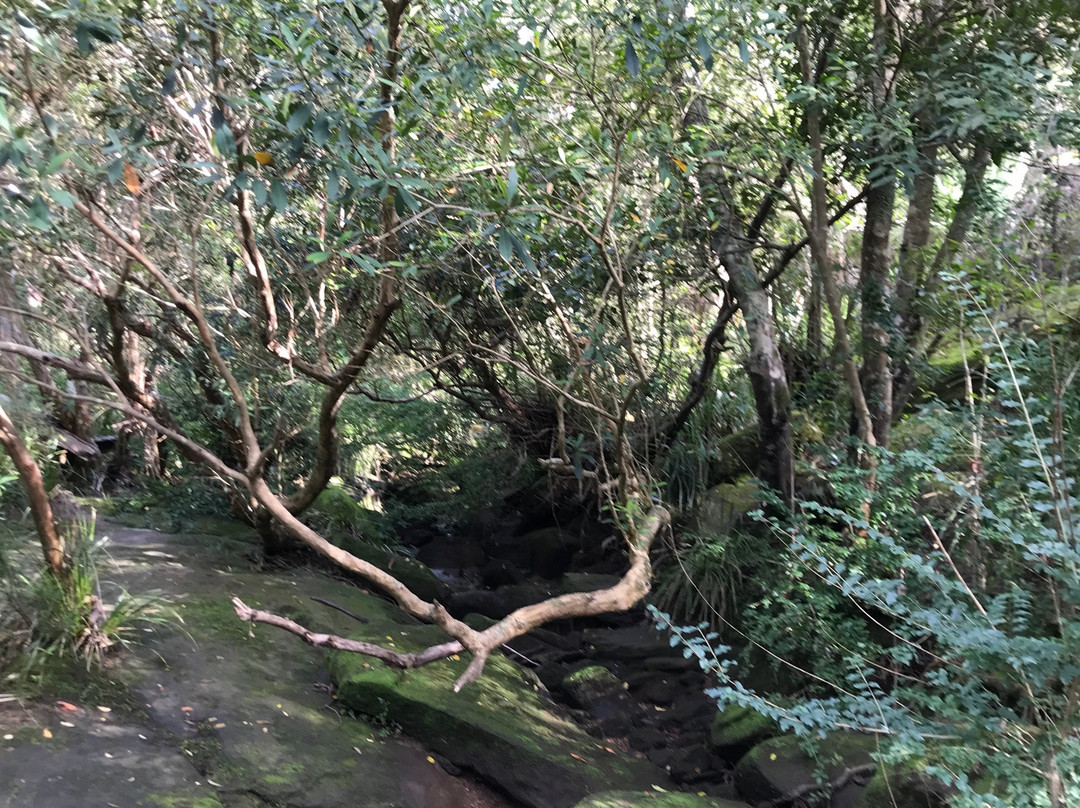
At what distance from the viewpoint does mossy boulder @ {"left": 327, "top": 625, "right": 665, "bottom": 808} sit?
4090mm

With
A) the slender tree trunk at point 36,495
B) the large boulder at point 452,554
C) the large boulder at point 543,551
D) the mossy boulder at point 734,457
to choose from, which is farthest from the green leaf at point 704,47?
the large boulder at point 452,554

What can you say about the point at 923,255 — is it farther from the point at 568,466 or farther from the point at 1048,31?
the point at 568,466

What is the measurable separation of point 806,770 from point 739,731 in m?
0.66

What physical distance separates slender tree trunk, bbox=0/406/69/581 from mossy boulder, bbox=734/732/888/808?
370cm

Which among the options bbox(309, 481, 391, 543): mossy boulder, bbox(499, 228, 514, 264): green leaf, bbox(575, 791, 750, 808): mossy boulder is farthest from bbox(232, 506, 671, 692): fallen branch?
bbox(309, 481, 391, 543): mossy boulder

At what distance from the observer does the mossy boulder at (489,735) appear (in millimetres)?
4090

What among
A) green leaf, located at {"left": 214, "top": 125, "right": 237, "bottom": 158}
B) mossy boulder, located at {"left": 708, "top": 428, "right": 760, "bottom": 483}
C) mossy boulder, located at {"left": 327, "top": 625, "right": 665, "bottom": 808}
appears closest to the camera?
green leaf, located at {"left": 214, "top": 125, "right": 237, "bottom": 158}

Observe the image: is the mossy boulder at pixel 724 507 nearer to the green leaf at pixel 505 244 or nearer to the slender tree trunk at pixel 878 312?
the slender tree trunk at pixel 878 312

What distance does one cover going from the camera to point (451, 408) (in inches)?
344

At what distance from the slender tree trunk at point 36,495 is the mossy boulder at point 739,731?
379cm

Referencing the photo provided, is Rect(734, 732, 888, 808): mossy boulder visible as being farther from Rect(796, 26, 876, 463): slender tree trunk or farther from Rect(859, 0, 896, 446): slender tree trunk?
Rect(859, 0, 896, 446): slender tree trunk

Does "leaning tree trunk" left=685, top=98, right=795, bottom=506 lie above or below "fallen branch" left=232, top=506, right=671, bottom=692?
above

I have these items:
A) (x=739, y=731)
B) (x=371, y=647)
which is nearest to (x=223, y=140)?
(x=371, y=647)

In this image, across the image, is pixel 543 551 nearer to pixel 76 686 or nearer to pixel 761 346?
pixel 761 346
